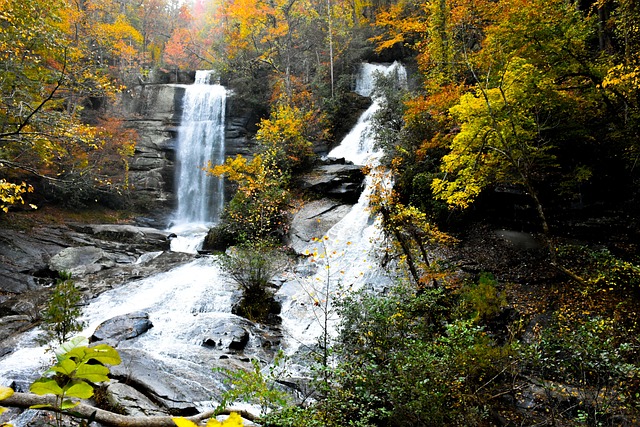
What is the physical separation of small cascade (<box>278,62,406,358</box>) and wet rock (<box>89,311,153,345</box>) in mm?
3302

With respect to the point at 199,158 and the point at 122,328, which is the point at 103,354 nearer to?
the point at 122,328

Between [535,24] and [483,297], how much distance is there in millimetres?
6536

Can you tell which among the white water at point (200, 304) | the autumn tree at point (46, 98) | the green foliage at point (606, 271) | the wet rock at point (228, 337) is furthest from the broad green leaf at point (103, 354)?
the green foliage at point (606, 271)

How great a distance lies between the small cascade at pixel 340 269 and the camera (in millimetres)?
8664

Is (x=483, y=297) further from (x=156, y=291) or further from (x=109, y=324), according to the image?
(x=156, y=291)

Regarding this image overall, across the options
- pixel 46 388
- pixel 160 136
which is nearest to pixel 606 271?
pixel 46 388

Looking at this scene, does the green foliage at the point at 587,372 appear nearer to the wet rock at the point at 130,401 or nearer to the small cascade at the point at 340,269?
the small cascade at the point at 340,269

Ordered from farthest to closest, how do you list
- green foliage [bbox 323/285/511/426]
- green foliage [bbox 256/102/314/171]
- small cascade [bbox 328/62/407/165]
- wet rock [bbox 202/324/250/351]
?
small cascade [bbox 328/62/407/165], green foliage [bbox 256/102/314/171], wet rock [bbox 202/324/250/351], green foliage [bbox 323/285/511/426]

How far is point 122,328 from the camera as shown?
806 cm

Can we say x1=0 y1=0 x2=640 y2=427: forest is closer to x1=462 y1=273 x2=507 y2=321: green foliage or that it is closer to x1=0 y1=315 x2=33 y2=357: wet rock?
x1=462 y1=273 x2=507 y2=321: green foliage

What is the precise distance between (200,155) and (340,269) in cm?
1579

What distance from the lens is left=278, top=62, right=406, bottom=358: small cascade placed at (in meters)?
8.66

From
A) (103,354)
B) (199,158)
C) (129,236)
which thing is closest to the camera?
(103,354)

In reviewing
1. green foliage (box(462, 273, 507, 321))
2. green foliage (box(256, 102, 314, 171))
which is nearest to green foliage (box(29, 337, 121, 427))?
green foliage (box(462, 273, 507, 321))
